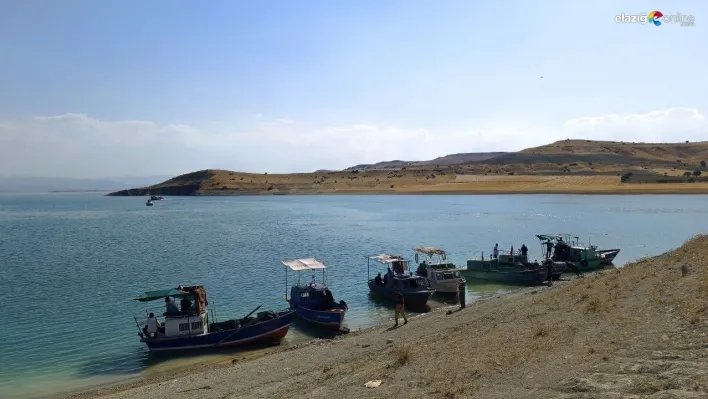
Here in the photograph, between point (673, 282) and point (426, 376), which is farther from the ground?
point (673, 282)

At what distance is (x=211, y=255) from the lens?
5503cm

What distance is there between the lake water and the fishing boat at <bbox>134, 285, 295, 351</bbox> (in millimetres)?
1048

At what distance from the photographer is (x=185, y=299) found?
2775 centimetres

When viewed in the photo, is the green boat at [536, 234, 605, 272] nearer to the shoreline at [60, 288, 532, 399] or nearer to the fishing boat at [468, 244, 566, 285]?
the fishing boat at [468, 244, 566, 285]

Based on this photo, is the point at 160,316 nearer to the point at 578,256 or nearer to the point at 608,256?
the point at 578,256

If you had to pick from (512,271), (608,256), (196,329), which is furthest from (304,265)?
(608,256)

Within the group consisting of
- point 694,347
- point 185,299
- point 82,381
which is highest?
point 694,347

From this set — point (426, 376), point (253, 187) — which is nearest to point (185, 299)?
point (426, 376)

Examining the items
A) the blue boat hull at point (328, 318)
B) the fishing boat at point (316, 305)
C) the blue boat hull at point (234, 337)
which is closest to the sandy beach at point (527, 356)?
the blue boat hull at point (234, 337)

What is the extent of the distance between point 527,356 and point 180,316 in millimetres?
18058

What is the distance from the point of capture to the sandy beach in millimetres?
11414

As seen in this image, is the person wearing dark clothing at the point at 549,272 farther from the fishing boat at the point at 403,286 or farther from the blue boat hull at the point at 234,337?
the blue boat hull at the point at 234,337

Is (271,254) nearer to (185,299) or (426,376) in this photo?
(185,299)

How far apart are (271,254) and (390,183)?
Result: 125m
